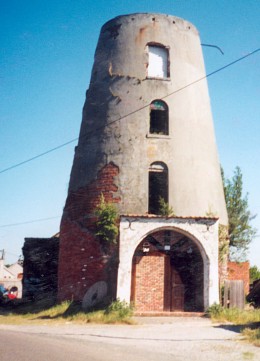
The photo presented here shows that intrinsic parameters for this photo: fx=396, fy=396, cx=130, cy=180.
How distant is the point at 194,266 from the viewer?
1595cm

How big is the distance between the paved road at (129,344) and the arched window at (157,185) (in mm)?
6422

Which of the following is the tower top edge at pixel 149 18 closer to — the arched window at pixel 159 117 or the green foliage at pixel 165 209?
the arched window at pixel 159 117

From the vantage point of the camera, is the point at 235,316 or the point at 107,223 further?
the point at 107,223

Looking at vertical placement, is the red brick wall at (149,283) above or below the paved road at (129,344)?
above

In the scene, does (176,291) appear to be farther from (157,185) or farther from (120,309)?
(157,185)

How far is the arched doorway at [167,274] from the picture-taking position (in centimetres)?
1518

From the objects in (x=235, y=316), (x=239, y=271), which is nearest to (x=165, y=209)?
(x=235, y=316)

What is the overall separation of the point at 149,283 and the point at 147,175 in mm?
4520

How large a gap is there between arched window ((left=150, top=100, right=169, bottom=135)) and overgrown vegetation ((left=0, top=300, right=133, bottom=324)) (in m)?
8.14

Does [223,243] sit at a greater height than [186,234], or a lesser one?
lesser

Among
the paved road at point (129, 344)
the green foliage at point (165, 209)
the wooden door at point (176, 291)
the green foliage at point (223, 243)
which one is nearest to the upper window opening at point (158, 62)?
the green foliage at point (165, 209)

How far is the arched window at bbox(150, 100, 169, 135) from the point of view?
18219 millimetres

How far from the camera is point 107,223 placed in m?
15.9

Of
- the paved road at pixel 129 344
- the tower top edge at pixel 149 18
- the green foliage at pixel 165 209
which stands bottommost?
the paved road at pixel 129 344
